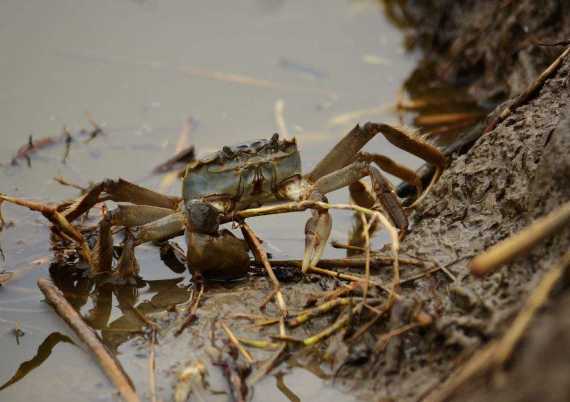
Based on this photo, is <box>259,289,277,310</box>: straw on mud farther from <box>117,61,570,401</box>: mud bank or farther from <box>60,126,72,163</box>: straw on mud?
<box>60,126,72,163</box>: straw on mud

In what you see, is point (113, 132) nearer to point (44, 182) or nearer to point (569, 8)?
point (44, 182)

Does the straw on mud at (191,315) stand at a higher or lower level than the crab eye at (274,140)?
lower

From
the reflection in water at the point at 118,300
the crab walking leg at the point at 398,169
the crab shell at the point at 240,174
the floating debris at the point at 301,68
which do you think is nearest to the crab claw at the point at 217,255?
the reflection in water at the point at 118,300

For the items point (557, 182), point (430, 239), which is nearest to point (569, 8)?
point (430, 239)

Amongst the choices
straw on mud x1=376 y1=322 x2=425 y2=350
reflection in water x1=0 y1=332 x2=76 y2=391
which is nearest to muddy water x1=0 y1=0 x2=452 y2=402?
reflection in water x1=0 y1=332 x2=76 y2=391

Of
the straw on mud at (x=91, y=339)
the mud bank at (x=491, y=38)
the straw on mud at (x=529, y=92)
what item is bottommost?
the straw on mud at (x=91, y=339)

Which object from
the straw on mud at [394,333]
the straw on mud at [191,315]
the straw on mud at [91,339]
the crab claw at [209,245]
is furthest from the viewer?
the crab claw at [209,245]

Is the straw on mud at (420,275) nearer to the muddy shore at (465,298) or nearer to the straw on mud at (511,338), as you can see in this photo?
the muddy shore at (465,298)
